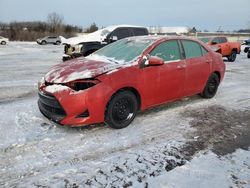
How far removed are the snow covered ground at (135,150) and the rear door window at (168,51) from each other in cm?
108

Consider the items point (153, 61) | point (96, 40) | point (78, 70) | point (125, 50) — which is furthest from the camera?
point (96, 40)

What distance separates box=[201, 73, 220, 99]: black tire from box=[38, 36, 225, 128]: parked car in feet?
1.18

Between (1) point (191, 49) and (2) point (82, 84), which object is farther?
(1) point (191, 49)

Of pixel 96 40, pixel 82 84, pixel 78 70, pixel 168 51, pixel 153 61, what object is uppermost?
pixel 96 40

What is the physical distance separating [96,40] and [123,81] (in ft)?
26.0

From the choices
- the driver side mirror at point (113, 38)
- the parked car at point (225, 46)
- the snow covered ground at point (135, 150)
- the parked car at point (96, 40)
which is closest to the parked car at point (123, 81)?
the snow covered ground at point (135, 150)

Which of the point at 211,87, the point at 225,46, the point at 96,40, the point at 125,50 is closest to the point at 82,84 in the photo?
the point at 125,50

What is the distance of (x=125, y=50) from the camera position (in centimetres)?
529

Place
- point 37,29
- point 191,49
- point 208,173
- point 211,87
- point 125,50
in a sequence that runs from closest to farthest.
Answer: point 208,173 < point 125,50 < point 191,49 < point 211,87 < point 37,29

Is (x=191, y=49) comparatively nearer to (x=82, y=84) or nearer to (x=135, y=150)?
(x=82, y=84)

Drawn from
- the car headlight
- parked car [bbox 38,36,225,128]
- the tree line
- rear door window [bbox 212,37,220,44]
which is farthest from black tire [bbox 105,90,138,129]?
the tree line

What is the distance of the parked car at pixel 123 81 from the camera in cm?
423

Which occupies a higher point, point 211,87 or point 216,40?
point 216,40

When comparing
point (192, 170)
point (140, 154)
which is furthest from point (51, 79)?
point (192, 170)
